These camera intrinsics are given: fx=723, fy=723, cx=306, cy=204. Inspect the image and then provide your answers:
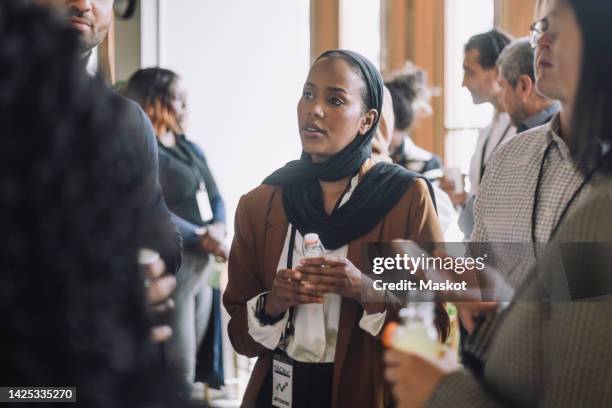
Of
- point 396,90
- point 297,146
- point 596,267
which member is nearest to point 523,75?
point 396,90

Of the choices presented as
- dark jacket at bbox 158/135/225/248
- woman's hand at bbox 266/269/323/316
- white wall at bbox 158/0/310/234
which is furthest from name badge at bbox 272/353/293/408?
white wall at bbox 158/0/310/234

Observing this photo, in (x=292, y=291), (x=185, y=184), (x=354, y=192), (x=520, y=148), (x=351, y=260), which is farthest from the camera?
(x=185, y=184)

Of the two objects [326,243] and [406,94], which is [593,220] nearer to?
[326,243]

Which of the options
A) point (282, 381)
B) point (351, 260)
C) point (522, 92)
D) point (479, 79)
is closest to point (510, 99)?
point (522, 92)

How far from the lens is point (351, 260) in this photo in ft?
6.03

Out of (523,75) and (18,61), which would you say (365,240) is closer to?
(523,75)

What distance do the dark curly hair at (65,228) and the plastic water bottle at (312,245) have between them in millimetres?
1548

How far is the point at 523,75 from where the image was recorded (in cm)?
282

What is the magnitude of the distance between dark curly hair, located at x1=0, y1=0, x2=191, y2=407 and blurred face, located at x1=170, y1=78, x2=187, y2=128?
3.13 metres

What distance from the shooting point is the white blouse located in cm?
177

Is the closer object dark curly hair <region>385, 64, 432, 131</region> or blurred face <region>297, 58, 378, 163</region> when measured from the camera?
blurred face <region>297, 58, 378, 163</region>

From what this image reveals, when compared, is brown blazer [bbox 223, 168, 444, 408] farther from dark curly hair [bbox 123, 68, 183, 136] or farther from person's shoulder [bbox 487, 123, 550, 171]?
dark curly hair [bbox 123, 68, 183, 136]

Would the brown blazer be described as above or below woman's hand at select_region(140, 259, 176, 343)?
below

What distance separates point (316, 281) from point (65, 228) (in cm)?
154
